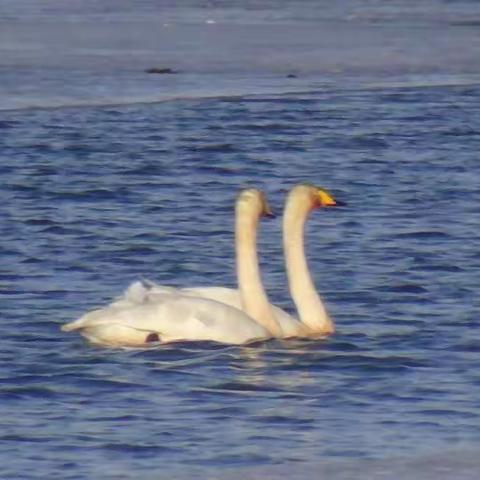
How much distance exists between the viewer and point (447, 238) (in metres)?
12.6

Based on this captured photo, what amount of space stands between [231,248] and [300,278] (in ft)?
7.57

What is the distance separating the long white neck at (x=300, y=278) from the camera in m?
10.0

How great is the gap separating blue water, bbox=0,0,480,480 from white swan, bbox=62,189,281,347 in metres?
0.08

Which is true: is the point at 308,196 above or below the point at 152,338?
above

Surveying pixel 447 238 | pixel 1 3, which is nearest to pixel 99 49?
pixel 1 3

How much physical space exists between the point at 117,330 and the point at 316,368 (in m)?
0.87

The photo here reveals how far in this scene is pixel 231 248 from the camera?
12.5 metres

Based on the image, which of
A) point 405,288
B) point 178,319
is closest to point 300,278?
point 178,319

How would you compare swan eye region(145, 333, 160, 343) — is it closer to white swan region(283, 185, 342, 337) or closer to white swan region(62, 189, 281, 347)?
white swan region(62, 189, 281, 347)

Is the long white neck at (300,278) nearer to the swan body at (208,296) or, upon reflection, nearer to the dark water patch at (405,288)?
the swan body at (208,296)

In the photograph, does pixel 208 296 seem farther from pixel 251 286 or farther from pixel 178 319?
pixel 178 319

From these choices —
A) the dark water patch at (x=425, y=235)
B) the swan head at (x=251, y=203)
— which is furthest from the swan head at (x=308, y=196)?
the dark water patch at (x=425, y=235)

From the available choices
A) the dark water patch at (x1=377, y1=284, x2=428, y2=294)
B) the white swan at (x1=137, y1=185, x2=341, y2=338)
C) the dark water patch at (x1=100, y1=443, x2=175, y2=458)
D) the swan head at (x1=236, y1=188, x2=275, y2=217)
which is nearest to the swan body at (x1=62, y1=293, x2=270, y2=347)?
the white swan at (x1=137, y1=185, x2=341, y2=338)

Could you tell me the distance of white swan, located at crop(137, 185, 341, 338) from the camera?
32.6 ft
